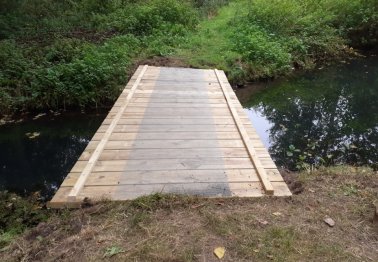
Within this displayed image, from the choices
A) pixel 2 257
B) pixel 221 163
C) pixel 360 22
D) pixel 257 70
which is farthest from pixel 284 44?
pixel 2 257

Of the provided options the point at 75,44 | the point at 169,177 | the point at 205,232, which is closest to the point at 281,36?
the point at 75,44

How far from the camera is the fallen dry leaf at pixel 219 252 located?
2.91m

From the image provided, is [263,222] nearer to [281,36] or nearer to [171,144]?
[171,144]

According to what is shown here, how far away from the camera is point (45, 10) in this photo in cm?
1387

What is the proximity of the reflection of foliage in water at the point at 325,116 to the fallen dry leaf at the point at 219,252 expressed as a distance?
3.38 metres

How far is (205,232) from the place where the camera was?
318cm

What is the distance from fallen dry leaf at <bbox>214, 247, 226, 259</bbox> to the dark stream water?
125 inches

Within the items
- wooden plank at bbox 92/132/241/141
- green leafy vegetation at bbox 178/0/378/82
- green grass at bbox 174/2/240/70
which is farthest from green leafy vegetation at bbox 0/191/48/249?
green leafy vegetation at bbox 178/0/378/82

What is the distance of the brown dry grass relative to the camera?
295 centimetres

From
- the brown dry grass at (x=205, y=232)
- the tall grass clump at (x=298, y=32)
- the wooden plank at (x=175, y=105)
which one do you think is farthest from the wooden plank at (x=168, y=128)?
the tall grass clump at (x=298, y=32)

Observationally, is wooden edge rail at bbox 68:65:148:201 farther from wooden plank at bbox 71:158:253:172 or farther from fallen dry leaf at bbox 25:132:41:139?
fallen dry leaf at bbox 25:132:41:139

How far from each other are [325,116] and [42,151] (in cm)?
612

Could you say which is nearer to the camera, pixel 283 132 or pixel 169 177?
pixel 169 177

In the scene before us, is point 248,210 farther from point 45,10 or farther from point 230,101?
point 45,10
